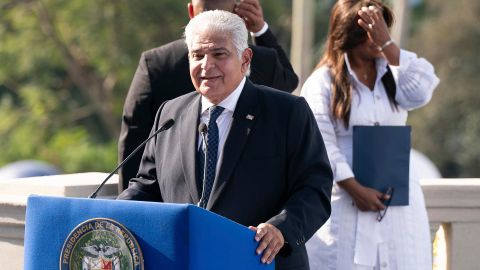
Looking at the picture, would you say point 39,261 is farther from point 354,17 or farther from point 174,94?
point 354,17

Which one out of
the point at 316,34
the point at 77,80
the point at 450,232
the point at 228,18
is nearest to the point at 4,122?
the point at 77,80

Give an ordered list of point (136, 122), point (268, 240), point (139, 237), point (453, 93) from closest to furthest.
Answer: point (139, 237) < point (268, 240) < point (136, 122) < point (453, 93)

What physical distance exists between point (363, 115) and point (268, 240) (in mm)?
1622

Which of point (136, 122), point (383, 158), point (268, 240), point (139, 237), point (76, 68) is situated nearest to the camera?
point (139, 237)

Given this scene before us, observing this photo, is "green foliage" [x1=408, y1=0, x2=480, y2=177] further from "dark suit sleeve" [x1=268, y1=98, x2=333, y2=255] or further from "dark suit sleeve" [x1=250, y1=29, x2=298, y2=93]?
A: "dark suit sleeve" [x1=268, y1=98, x2=333, y2=255]

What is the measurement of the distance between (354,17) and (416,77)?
1.21 feet

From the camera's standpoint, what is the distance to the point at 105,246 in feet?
10.8

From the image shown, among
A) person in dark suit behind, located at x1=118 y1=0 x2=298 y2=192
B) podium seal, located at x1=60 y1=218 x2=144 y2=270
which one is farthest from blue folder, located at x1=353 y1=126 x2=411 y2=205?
podium seal, located at x1=60 y1=218 x2=144 y2=270

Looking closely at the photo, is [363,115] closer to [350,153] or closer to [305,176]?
[350,153]

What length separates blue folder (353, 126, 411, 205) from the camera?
4.92m

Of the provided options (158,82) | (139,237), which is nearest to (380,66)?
(158,82)

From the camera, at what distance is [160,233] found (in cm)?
325

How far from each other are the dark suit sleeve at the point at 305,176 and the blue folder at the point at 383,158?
43.5 inches

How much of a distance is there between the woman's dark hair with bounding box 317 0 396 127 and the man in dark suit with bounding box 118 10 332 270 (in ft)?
3.67
